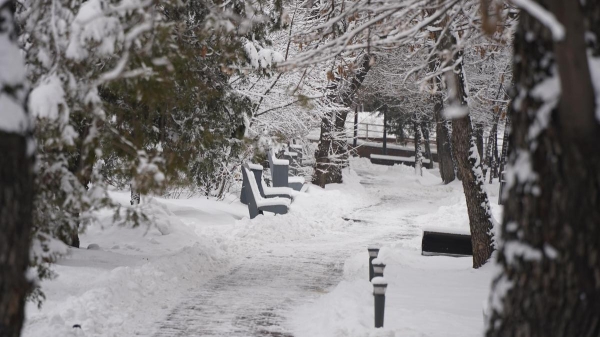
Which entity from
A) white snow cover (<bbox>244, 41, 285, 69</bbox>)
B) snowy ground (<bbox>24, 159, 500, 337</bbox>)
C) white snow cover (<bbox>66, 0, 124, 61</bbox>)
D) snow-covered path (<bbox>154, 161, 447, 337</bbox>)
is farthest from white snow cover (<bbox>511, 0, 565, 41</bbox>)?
white snow cover (<bbox>244, 41, 285, 69</bbox>)

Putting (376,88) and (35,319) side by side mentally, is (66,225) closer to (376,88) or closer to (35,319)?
(35,319)

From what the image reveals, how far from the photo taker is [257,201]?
749 inches

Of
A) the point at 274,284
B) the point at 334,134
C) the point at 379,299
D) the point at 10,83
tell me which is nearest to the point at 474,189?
the point at 274,284

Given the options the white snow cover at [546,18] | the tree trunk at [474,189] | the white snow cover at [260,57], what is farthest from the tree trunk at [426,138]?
the white snow cover at [546,18]

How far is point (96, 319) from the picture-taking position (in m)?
8.43

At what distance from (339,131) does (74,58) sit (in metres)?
24.8

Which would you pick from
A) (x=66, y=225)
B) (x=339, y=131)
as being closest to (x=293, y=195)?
(x=339, y=131)

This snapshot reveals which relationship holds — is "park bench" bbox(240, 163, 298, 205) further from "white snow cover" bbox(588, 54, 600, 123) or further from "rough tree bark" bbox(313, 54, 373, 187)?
"white snow cover" bbox(588, 54, 600, 123)

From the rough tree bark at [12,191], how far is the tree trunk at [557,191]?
2472mm

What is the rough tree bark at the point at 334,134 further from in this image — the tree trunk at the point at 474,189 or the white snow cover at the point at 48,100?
the white snow cover at the point at 48,100

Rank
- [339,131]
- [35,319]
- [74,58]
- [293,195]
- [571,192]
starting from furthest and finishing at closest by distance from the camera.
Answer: [339,131] → [293,195] → [35,319] → [74,58] → [571,192]

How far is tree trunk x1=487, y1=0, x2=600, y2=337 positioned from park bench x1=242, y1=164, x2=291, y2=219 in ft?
51.0

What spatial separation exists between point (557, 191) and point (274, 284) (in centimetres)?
889

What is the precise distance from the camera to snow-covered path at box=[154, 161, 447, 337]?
29.0ft
